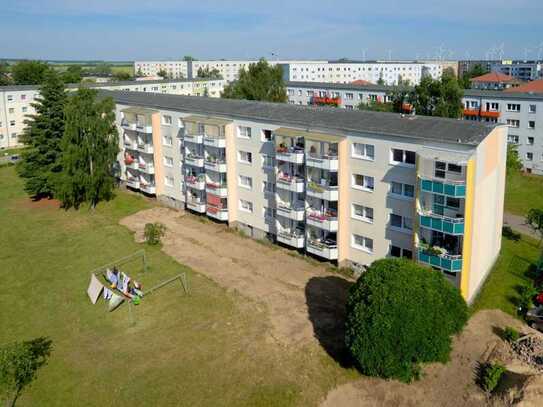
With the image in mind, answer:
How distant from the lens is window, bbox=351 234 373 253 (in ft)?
116

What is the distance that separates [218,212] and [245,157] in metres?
5.43

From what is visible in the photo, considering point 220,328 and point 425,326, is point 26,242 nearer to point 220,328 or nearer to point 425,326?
point 220,328

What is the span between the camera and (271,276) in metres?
36.6

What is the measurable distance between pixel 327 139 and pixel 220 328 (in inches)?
563

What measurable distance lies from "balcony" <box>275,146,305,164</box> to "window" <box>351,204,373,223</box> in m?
5.20

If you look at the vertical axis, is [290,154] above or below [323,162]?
above

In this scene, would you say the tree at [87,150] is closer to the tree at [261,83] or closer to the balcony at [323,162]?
the balcony at [323,162]

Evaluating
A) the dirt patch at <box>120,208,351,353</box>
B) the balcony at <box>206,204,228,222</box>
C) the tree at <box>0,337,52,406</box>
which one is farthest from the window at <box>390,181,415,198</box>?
the tree at <box>0,337,52,406</box>

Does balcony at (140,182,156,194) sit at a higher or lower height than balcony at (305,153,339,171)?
lower

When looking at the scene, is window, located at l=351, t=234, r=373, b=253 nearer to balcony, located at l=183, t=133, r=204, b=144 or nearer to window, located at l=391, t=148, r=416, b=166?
window, located at l=391, t=148, r=416, b=166

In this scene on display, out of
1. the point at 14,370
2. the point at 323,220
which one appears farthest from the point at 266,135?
the point at 14,370

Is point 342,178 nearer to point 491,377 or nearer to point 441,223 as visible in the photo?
point 441,223

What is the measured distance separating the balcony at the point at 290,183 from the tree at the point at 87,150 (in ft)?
72.3

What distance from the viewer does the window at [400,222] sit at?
32.9 metres
